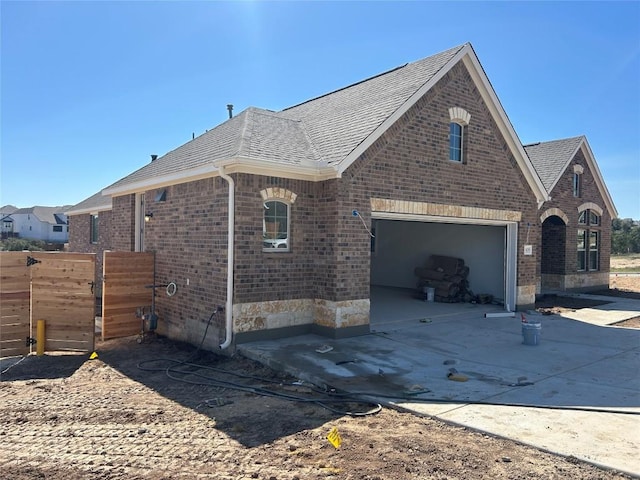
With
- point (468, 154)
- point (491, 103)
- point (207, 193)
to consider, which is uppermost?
point (491, 103)

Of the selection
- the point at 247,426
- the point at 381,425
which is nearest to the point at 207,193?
the point at 247,426

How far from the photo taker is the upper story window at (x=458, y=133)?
1332 cm

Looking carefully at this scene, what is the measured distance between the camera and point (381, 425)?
19.3 feet

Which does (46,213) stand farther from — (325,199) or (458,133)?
(325,199)

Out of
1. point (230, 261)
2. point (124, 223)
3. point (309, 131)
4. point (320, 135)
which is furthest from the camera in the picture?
point (124, 223)

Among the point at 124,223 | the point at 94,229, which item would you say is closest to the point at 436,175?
the point at 124,223

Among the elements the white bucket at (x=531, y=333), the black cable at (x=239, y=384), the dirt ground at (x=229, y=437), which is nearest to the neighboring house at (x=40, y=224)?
the black cable at (x=239, y=384)

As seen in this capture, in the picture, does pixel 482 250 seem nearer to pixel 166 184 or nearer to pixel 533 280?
pixel 533 280

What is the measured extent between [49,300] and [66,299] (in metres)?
0.35

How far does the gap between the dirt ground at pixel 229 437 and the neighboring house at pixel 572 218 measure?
1666 centimetres

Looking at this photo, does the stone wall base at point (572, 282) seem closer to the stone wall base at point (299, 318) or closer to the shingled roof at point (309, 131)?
the shingled roof at point (309, 131)

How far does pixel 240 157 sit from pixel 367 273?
391 cm

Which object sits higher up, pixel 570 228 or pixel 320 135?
pixel 320 135

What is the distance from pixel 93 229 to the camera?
73.4 ft
